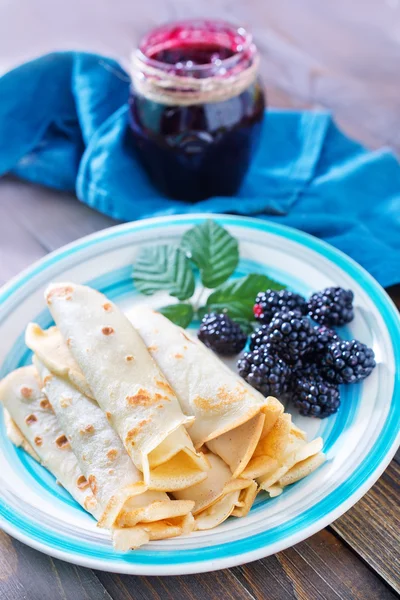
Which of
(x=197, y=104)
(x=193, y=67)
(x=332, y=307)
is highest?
(x=193, y=67)

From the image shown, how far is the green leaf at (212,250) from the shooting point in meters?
1.89

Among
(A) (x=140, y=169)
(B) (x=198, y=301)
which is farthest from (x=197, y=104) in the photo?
(B) (x=198, y=301)

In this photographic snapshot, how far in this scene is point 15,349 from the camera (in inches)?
68.3

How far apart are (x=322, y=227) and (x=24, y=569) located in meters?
Answer: 1.36

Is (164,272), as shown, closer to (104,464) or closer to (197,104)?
(197,104)

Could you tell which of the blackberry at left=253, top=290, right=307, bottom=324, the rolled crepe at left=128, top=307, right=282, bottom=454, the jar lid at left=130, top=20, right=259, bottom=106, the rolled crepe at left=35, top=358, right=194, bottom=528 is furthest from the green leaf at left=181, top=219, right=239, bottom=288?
the rolled crepe at left=35, top=358, right=194, bottom=528

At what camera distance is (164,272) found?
190 cm

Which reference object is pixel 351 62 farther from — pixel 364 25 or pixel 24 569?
pixel 24 569

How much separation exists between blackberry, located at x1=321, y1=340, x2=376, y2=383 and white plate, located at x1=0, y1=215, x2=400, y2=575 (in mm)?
40

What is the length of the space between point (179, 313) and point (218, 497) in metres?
0.61

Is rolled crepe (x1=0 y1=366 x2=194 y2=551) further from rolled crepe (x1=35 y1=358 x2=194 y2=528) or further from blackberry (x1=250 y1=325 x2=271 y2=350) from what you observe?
blackberry (x1=250 y1=325 x2=271 y2=350)

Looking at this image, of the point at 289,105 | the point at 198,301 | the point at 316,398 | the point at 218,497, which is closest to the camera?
the point at 218,497

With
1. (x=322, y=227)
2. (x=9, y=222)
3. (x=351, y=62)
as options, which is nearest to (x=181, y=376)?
(x=322, y=227)

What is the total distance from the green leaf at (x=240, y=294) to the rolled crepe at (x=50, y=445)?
522 mm
